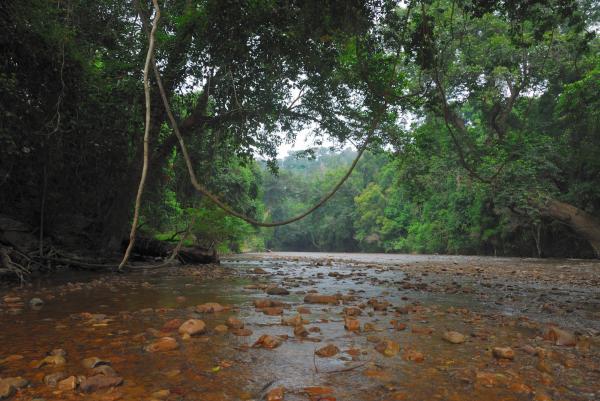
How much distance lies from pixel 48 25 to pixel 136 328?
15.8 ft

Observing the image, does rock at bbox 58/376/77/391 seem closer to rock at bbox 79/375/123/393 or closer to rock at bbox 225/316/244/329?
rock at bbox 79/375/123/393

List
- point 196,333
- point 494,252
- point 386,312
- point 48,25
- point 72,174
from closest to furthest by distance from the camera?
point 196,333 → point 386,312 → point 48,25 → point 72,174 → point 494,252

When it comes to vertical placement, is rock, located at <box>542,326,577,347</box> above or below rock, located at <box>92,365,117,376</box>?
above

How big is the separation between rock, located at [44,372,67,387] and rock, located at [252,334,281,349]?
1103 mm

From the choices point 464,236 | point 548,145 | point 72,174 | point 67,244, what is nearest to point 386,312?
point 72,174

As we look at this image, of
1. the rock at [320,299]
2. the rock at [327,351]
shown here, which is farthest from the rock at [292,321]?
the rock at [320,299]

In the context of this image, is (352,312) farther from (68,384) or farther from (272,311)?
(68,384)

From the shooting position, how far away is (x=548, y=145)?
17656 mm

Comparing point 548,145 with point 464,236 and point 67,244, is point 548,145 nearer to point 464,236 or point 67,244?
point 464,236

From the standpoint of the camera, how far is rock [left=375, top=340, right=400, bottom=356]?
8.17ft

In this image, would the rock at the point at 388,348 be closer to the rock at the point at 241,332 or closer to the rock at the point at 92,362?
the rock at the point at 241,332

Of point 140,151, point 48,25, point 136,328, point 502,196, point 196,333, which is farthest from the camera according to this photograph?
point 502,196

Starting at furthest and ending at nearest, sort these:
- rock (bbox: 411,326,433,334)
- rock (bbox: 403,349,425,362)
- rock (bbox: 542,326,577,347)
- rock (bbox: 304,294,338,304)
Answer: rock (bbox: 304,294,338,304)
rock (bbox: 411,326,433,334)
rock (bbox: 542,326,577,347)
rock (bbox: 403,349,425,362)

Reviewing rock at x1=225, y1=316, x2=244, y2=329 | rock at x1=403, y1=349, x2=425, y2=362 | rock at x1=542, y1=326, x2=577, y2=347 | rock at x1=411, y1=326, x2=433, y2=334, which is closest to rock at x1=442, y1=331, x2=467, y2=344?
rock at x1=411, y1=326, x2=433, y2=334
